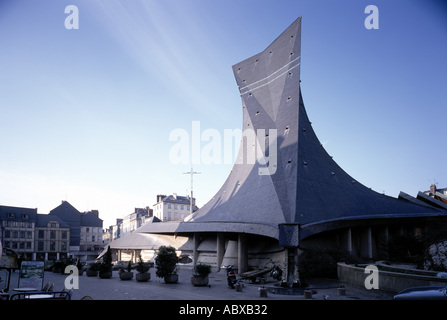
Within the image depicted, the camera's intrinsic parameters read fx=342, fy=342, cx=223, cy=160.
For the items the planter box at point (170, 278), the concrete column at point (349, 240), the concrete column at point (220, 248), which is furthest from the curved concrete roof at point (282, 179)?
the planter box at point (170, 278)

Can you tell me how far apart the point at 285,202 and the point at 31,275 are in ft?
63.8

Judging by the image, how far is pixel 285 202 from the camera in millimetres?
27672

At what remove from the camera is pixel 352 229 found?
98.1 ft

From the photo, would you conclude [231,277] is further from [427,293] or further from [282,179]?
[282,179]

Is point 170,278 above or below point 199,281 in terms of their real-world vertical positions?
below

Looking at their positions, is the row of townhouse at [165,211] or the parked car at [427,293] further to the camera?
the row of townhouse at [165,211]

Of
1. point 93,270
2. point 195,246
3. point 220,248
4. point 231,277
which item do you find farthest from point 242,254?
point 93,270

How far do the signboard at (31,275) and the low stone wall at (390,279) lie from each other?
48.1ft

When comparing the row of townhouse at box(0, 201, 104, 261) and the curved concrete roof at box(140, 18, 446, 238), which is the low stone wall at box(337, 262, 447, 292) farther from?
the row of townhouse at box(0, 201, 104, 261)

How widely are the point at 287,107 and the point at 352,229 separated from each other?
1316 cm

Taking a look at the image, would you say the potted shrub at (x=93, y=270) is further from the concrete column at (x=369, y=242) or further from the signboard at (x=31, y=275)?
the concrete column at (x=369, y=242)

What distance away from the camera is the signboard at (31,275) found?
39.9 ft

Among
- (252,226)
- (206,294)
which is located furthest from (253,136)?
(206,294)
